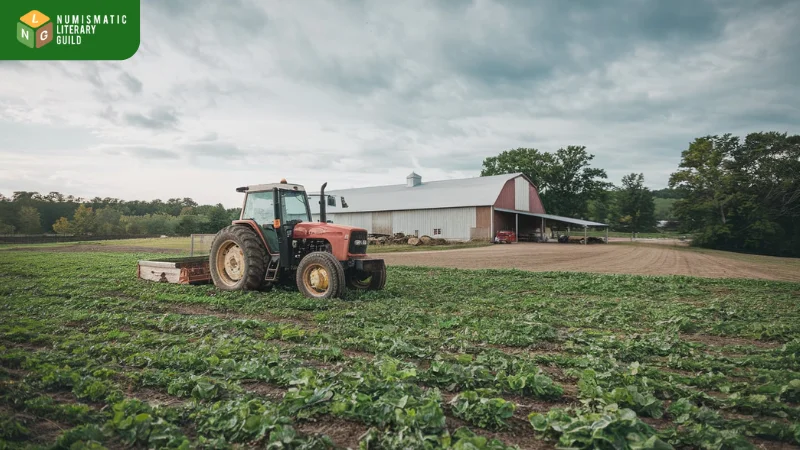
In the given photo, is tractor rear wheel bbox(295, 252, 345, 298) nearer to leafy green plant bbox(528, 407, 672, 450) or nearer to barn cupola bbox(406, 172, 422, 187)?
leafy green plant bbox(528, 407, 672, 450)

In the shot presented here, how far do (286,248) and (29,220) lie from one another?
3096 centimetres

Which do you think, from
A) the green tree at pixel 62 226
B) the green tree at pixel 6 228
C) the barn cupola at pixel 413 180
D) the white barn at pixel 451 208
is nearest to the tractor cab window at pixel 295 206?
the green tree at pixel 6 228

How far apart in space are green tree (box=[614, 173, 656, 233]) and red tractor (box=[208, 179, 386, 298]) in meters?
93.5

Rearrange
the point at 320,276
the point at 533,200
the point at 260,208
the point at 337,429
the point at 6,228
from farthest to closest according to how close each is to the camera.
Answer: the point at 533,200
the point at 6,228
the point at 260,208
the point at 320,276
the point at 337,429

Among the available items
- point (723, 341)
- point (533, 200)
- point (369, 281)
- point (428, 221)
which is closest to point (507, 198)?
point (428, 221)

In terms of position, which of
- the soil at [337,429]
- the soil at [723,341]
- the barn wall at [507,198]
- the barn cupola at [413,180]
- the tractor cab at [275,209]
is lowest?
the soil at [723,341]

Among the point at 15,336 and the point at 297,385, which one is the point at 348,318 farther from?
the point at 15,336

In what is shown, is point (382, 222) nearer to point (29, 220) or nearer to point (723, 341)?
point (29, 220)

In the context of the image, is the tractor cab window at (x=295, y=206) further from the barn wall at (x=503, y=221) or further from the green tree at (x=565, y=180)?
the green tree at (x=565, y=180)

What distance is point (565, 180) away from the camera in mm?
63812

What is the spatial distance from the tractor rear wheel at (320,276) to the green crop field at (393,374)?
1.49 ft

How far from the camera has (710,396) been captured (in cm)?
455

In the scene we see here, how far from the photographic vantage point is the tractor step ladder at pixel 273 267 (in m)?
10.8

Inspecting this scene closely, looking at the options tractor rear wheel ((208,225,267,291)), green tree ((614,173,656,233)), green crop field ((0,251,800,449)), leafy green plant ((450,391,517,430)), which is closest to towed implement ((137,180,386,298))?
tractor rear wheel ((208,225,267,291))
